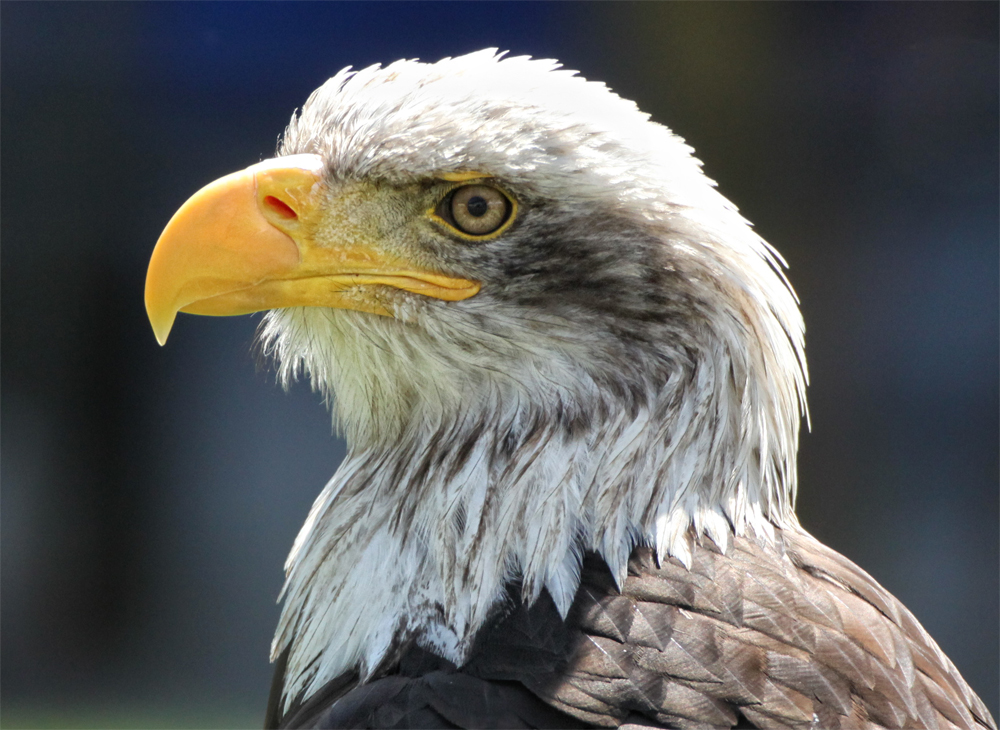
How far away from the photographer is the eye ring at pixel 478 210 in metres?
1.61

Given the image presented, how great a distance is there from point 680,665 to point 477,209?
0.77 meters

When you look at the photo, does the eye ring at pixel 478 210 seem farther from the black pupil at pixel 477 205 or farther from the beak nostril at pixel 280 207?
the beak nostril at pixel 280 207

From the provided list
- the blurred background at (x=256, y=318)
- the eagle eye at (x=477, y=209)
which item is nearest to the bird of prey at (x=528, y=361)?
the eagle eye at (x=477, y=209)

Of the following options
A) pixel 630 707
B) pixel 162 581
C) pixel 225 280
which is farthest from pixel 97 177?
pixel 630 707

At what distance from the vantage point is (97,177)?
4332 millimetres

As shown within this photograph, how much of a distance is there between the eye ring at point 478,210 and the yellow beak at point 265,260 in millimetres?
89

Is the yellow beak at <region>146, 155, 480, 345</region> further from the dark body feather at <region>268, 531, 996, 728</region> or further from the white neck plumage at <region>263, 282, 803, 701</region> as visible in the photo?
the dark body feather at <region>268, 531, 996, 728</region>

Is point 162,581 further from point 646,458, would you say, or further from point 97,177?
point 646,458

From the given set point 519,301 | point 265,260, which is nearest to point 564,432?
point 519,301

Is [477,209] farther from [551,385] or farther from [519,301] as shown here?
[551,385]

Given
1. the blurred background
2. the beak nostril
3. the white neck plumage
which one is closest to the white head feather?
the white neck plumage

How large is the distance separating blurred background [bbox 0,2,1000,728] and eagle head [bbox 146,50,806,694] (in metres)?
2.45

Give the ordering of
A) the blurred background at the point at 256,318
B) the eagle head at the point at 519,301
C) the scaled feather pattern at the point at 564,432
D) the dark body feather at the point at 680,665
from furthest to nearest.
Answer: the blurred background at the point at 256,318 < the eagle head at the point at 519,301 < the scaled feather pattern at the point at 564,432 < the dark body feather at the point at 680,665

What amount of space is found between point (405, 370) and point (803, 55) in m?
3.16
